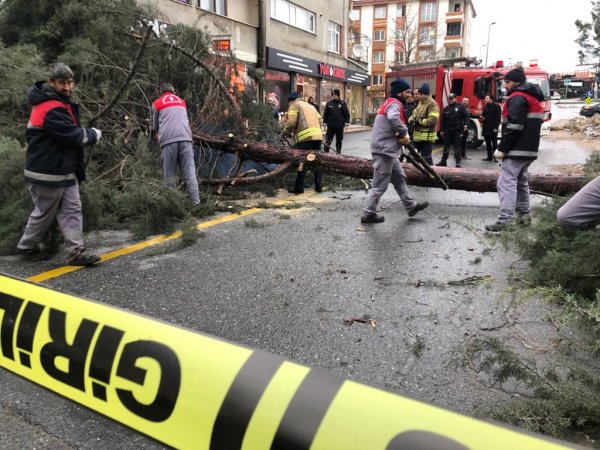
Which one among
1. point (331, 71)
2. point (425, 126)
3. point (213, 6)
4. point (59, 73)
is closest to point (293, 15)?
point (331, 71)

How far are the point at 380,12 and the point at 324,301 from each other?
67893mm

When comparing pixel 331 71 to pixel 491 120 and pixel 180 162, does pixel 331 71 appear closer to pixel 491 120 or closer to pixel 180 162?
pixel 491 120

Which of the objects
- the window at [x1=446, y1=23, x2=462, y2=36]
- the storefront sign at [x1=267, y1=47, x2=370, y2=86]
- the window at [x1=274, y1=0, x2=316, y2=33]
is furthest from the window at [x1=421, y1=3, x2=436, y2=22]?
the window at [x1=274, y1=0, x2=316, y2=33]

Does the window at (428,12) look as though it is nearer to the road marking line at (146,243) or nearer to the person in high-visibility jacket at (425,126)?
the person in high-visibility jacket at (425,126)

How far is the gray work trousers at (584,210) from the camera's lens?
9.61 feet

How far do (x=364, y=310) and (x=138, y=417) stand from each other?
2384mm

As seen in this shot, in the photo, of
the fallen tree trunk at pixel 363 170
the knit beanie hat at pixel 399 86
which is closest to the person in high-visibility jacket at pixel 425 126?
the fallen tree trunk at pixel 363 170

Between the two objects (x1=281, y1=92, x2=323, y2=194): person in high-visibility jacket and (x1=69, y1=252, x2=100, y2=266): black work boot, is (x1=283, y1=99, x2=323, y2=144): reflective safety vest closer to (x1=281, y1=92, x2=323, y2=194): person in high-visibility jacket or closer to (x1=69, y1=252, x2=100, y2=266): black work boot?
(x1=281, y1=92, x2=323, y2=194): person in high-visibility jacket

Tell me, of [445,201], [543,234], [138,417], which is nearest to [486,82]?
[445,201]

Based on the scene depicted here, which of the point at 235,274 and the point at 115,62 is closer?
the point at 235,274

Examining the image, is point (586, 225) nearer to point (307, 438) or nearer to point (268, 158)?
point (307, 438)

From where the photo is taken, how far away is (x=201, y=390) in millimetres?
1077

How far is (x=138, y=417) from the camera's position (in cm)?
117

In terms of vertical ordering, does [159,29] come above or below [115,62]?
above
